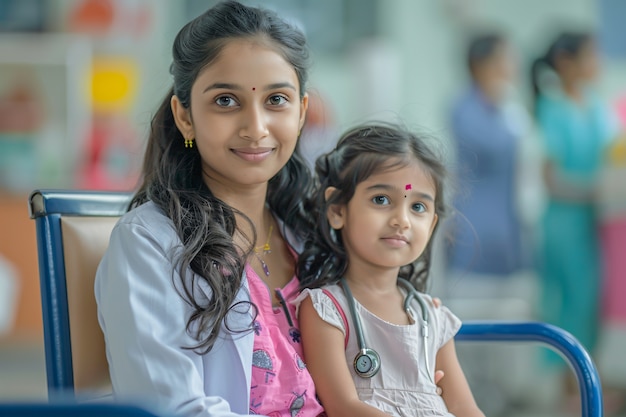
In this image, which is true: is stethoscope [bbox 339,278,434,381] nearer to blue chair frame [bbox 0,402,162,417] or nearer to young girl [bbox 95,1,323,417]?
young girl [bbox 95,1,323,417]

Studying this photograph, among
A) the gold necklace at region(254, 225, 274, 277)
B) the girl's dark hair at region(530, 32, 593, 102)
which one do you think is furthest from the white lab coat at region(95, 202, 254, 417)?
the girl's dark hair at region(530, 32, 593, 102)

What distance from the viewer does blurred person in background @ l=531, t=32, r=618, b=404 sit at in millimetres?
3639

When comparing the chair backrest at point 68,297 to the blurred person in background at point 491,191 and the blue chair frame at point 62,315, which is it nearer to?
the blue chair frame at point 62,315

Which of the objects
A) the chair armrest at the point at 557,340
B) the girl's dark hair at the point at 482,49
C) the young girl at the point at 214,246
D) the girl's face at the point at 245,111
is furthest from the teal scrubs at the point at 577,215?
the girl's face at the point at 245,111

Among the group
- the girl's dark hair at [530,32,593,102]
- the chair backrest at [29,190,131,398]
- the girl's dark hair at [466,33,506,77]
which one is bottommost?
the chair backrest at [29,190,131,398]

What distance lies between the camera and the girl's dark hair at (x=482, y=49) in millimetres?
3965

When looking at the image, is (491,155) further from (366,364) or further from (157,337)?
(157,337)

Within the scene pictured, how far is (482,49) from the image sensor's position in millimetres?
3977

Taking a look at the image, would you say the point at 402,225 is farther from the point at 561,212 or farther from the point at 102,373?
the point at 561,212

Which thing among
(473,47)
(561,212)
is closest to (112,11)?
(473,47)

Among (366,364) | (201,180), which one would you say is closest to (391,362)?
(366,364)

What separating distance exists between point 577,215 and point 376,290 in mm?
2405

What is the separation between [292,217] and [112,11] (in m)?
4.25

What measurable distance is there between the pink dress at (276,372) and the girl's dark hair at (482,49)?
2.81 m
